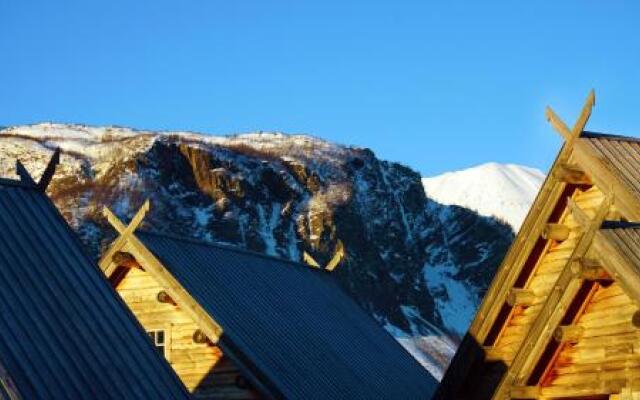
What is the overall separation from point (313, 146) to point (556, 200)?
121703 millimetres

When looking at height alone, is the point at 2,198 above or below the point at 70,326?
Result: above

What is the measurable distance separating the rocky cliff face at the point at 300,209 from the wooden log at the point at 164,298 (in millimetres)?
64289

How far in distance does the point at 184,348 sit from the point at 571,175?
35.2 feet

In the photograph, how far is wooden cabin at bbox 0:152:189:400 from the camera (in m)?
13.2

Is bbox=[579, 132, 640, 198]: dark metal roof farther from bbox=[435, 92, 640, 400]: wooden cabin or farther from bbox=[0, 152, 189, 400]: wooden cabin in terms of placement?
bbox=[0, 152, 189, 400]: wooden cabin

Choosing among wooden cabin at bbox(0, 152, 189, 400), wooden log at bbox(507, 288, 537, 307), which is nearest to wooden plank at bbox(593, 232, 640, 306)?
wooden log at bbox(507, 288, 537, 307)

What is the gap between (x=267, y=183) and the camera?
378 feet

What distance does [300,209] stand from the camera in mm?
113250

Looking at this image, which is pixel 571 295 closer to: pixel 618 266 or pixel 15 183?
pixel 618 266

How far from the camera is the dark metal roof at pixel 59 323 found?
1324 cm

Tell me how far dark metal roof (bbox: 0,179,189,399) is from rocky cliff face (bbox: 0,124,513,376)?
2859 inches

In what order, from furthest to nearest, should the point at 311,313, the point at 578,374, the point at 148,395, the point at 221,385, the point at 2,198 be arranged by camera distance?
1. the point at 311,313
2. the point at 221,385
3. the point at 2,198
4. the point at 148,395
5. the point at 578,374

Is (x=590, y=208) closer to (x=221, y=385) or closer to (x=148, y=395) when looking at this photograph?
(x=148, y=395)

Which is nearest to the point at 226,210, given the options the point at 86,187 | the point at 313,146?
the point at 86,187
